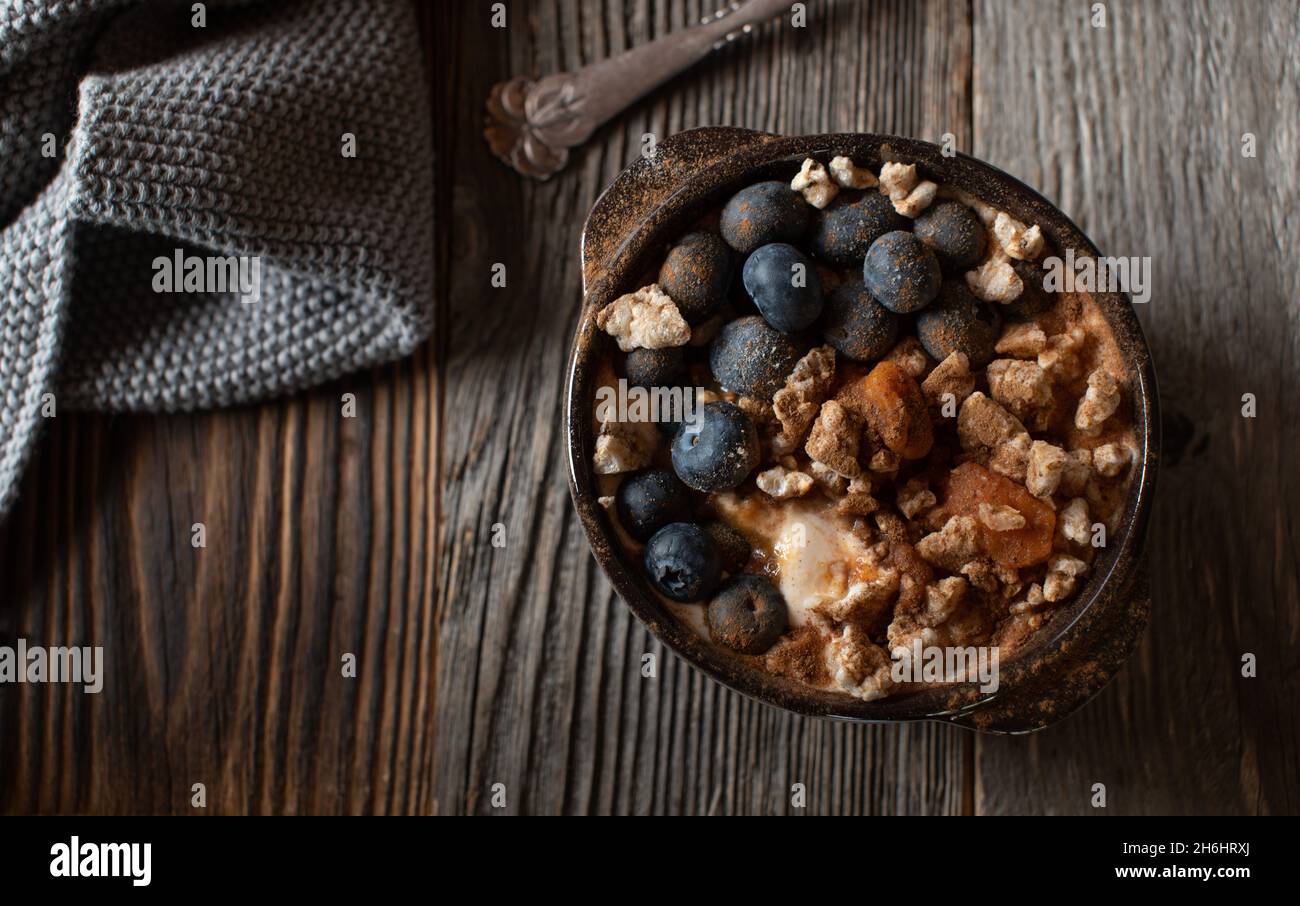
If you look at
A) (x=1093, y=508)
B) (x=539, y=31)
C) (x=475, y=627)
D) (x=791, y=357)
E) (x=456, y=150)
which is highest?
(x=539, y=31)

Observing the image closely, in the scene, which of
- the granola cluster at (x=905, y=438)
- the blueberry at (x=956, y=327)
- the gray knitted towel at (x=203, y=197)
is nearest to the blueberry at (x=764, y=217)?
the granola cluster at (x=905, y=438)

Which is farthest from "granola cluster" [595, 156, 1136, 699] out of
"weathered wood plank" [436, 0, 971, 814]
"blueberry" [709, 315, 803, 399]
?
"weathered wood plank" [436, 0, 971, 814]

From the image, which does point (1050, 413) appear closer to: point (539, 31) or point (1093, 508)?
point (1093, 508)

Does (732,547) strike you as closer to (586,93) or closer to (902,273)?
(902,273)

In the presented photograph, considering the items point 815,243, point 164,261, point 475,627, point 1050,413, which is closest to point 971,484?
point 1050,413

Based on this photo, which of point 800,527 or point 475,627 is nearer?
point 800,527

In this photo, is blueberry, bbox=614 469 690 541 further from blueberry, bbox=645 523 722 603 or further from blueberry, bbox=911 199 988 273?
blueberry, bbox=911 199 988 273
